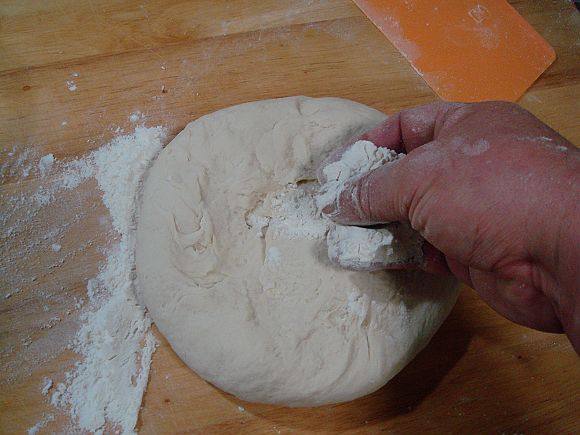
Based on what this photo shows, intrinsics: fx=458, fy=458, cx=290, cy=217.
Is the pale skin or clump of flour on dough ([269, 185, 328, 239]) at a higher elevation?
the pale skin

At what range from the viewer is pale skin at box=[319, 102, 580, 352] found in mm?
766

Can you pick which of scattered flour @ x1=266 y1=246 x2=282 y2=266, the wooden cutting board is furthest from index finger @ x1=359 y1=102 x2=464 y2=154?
the wooden cutting board

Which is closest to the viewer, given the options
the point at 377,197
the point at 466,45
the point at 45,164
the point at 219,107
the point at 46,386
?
the point at 377,197

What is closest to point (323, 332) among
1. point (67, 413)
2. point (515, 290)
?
point (515, 290)

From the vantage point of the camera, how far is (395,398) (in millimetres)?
1395

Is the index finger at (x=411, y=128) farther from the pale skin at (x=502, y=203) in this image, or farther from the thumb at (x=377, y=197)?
the thumb at (x=377, y=197)

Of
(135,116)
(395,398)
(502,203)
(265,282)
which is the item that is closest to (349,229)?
(265,282)

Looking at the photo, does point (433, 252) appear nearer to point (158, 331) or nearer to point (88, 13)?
point (158, 331)

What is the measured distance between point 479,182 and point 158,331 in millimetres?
1015

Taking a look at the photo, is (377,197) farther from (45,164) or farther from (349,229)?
(45,164)

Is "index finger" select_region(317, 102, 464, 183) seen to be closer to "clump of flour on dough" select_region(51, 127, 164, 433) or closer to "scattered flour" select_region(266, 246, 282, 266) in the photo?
"scattered flour" select_region(266, 246, 282, 266)

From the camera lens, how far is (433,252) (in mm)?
1180

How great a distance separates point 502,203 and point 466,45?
123cm

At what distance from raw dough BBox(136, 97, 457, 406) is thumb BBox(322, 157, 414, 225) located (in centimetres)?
20
